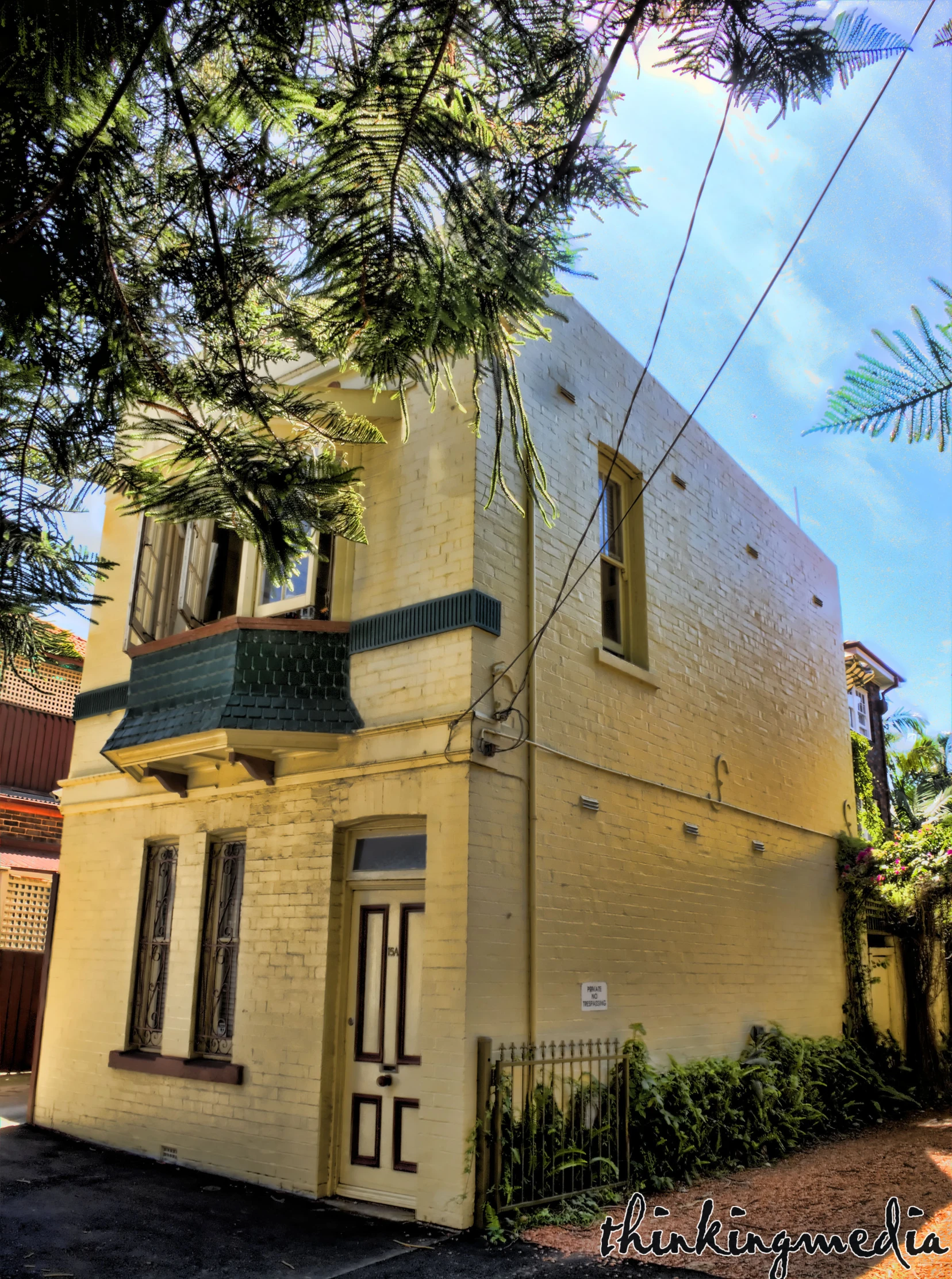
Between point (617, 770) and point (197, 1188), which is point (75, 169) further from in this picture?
point (197, 1188)

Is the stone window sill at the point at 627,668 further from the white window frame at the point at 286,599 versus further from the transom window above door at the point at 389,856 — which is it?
the white window frame at the point at 286,599

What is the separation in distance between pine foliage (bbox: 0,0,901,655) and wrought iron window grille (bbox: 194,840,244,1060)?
4376 millimetres

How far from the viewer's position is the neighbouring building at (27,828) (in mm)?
14344

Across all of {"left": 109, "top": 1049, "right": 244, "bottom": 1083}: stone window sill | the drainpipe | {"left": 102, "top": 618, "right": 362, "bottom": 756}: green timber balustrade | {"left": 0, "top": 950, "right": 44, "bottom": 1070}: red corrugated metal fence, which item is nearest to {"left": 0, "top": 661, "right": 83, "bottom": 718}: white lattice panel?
{"left": 0, "top": 950, "right": 44, "bottom": 1070}: red corrugated metal fence

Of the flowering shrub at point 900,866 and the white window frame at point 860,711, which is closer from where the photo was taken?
the flowering shrub at point 900,866

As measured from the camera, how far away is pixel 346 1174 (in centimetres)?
791

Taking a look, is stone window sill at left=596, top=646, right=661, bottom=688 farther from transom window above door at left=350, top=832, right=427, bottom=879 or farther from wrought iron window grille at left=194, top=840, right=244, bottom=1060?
wrought iron window grille at left=194, top=840, right=244, bottom=1060

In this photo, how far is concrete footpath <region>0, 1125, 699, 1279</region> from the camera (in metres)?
6.22

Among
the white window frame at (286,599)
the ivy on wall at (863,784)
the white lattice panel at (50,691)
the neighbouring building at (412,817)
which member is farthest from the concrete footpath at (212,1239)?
the ivy on wall at (863,784)

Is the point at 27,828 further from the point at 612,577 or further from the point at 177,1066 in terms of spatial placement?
the point at 612,577

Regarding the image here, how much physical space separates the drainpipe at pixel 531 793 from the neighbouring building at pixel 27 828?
24.0ft

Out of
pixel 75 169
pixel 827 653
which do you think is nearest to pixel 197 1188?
pixel 75 169

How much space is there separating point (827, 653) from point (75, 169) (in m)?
13.4
